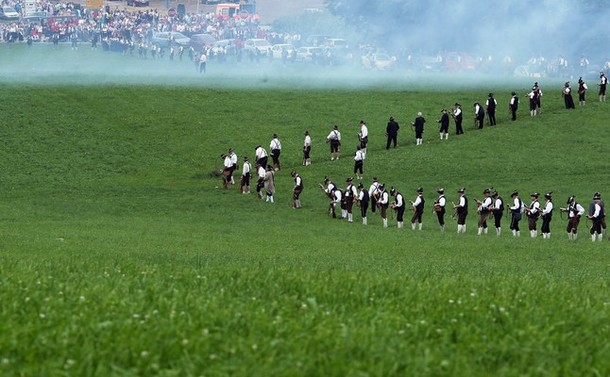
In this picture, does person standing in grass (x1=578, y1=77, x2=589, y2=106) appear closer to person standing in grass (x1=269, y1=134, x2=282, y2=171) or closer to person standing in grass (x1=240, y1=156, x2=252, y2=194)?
person standing in grass (x1=269, y1=134, x2=282, y2=171)

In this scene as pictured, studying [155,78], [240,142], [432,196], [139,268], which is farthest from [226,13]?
[139,268]

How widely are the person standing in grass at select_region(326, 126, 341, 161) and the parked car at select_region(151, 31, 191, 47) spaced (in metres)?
56.3

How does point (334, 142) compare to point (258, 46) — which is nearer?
point (334, 142)

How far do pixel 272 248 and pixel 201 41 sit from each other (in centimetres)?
7849

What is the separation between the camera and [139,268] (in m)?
20.0

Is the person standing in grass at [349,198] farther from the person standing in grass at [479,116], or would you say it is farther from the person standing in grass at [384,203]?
the person standing in grass at [479,116]

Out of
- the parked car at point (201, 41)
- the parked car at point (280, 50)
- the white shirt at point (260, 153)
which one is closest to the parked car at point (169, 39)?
the parked car at point (201, 41)

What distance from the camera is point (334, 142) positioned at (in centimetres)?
5538

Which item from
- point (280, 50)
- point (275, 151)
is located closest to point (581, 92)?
point (275, 151)

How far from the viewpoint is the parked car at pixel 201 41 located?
108 metres

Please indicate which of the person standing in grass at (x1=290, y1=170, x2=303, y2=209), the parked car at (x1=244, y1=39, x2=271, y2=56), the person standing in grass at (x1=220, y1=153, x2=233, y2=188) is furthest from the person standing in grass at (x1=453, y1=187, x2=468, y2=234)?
the parked car at (x1=244, y1=39, x2=271, y2=56)

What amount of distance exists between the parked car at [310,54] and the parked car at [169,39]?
16187mm

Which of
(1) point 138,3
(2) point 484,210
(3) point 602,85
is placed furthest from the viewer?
(1) point 138,3

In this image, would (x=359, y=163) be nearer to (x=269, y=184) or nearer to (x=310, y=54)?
(x=269, y=184)
